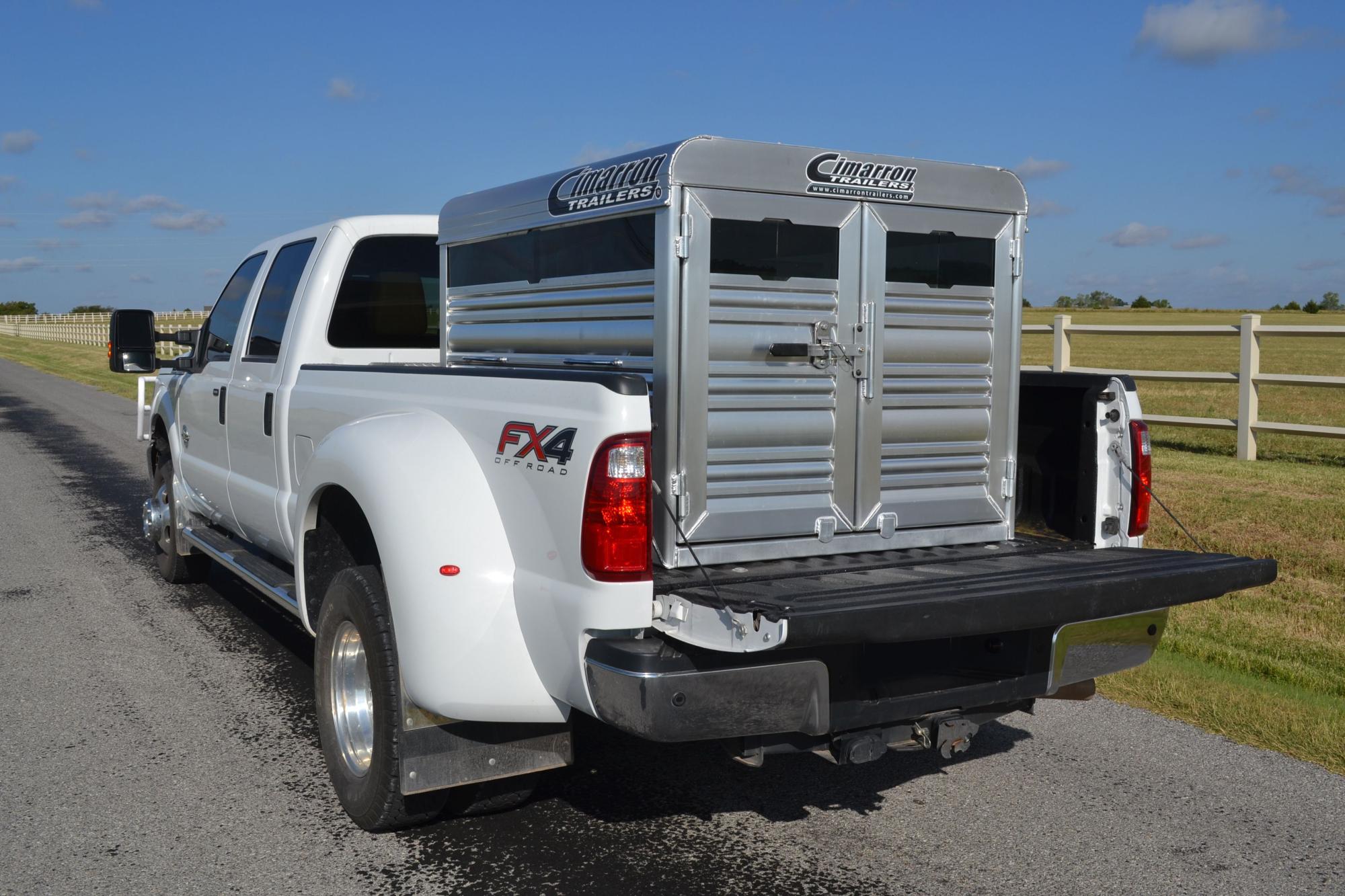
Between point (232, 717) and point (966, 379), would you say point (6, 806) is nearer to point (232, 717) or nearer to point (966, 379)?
point (232, 717)

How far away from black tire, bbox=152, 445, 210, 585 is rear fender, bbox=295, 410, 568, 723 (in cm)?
438

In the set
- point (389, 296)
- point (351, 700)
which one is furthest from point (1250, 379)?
point (351, 700)

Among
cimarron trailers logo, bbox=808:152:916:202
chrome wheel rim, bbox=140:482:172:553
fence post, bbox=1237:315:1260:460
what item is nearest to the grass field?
fence post, bbox=1237:315:1260:460

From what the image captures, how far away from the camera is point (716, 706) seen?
3350 millimetres

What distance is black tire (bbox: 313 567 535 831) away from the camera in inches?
156

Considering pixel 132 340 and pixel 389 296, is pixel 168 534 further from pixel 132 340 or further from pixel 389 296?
pixel 389 296

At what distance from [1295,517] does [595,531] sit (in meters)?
7.68

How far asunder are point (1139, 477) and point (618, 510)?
222 cm

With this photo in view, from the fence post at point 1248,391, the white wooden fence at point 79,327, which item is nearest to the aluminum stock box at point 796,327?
the fence post at point 1248,391

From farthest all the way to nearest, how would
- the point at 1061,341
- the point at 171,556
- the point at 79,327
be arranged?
1. the point at 79,327
2. the point at 1061,341
3. the point at 171,556

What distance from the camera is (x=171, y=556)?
25.8ft

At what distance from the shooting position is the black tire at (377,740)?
3.96m

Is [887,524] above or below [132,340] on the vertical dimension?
below

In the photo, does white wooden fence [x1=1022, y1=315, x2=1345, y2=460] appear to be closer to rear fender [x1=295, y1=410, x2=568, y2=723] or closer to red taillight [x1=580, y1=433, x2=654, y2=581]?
rear fender [x1=295, y1=410, x2=568, y2=723]
